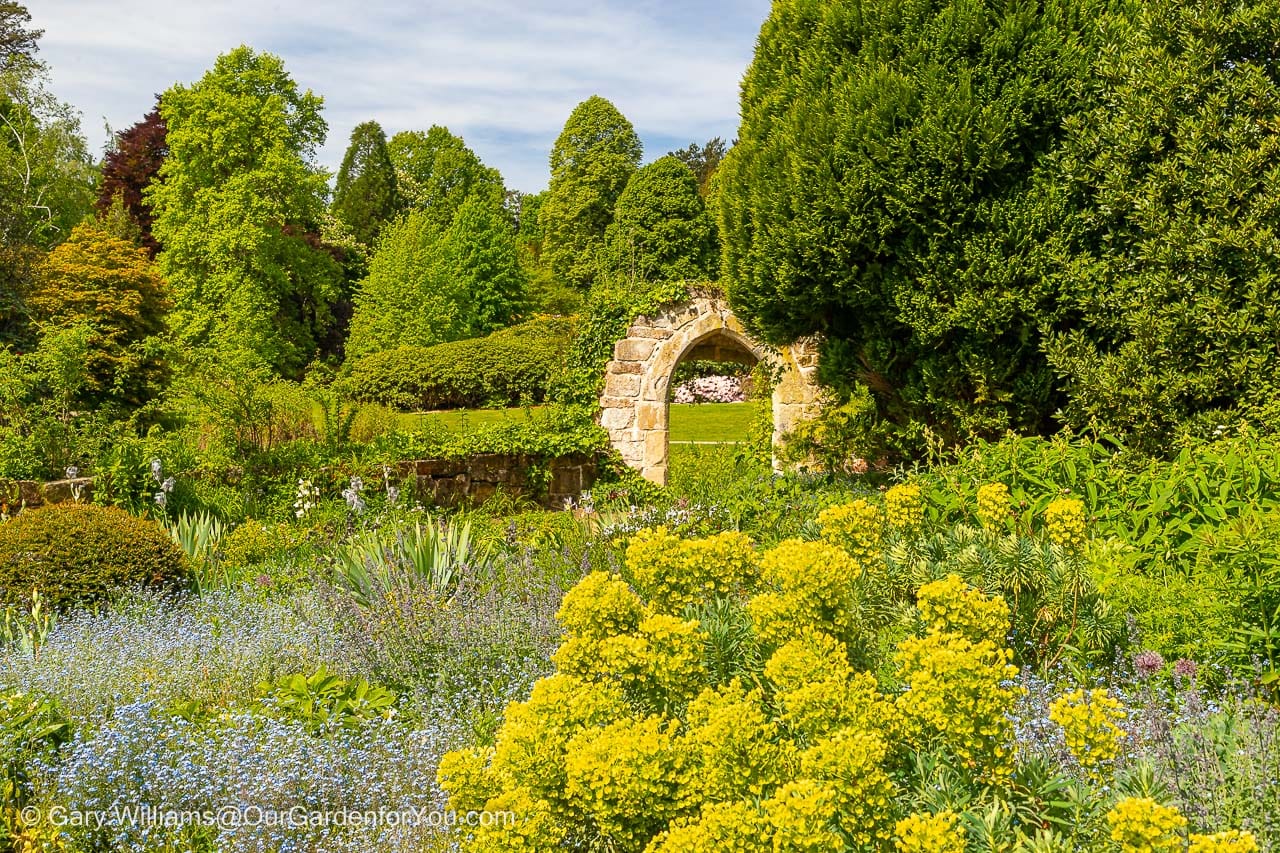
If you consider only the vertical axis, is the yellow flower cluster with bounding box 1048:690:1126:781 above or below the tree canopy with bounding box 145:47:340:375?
below

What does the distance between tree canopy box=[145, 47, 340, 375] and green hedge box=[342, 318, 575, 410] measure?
112 inches

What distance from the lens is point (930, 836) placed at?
1542 mm

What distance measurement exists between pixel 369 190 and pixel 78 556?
34.2 metres

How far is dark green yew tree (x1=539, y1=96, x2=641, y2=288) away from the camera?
33.1 metres

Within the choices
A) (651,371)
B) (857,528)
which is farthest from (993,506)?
(651,371)

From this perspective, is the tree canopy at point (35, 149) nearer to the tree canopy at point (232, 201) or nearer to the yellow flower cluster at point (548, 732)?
the tree canopy at point (232, 201)

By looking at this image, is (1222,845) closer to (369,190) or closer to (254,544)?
(254,544)

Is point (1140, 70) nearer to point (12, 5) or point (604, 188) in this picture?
point (12, 5)

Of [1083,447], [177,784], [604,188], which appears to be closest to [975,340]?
[1083,447]

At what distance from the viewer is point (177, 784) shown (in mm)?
3199

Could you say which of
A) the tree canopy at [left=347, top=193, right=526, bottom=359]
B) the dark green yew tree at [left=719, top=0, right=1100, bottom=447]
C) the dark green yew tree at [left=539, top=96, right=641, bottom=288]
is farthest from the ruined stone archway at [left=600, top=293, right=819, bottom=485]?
the dark green yew tree at [left=539, top=96, right=641, bottom=288]

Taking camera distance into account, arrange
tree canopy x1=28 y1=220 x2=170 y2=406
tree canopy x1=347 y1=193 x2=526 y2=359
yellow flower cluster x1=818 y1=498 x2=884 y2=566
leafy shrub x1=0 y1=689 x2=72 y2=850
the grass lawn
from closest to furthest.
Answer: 1. yellow flower cluster x1=818 y1=498 x2=884 y2=566
2. leafy shrub x1=0 y1=689 x2=72 y2=850
3. tree canopy x1=28 y1=220 x2=170 y2=406
4. the grass lawn
5. tree canopy x1=347 y1=193 x2=526 y2=359

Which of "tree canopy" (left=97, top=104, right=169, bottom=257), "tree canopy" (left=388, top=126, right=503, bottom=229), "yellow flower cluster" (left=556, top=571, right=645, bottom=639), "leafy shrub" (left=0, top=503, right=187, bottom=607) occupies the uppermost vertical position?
"tree canopy" (left=388, top=126, right=503, bottom=229)

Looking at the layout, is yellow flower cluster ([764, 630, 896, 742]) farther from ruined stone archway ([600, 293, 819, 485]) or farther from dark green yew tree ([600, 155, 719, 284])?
dark green yew tree ([600, 155, 719, 284])
